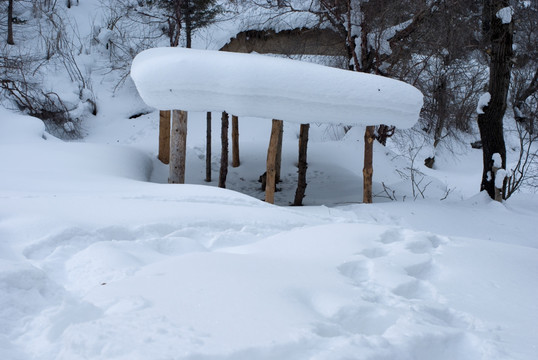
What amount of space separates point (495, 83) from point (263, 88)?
514cm

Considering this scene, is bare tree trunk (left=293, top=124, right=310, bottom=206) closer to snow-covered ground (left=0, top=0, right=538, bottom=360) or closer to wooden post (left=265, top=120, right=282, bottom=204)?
wooden post (left=265, top=120, right=282, bottom=204)

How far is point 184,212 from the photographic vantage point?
405cm

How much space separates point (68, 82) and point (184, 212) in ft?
50.5

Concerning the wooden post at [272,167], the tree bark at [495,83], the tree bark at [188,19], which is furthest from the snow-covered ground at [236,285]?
the tree bark at [188,19]

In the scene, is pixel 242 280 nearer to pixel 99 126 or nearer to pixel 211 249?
pixel 211 249

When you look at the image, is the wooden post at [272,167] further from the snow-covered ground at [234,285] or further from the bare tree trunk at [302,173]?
the snow-covered ground at [234,285]

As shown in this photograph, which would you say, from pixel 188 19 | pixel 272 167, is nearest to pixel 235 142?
pixel 188 19

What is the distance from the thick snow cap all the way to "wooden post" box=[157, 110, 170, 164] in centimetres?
413

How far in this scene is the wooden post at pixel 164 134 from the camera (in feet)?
37.7

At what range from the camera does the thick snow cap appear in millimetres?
6660

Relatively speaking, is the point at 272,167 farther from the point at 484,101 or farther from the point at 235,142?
the point at 484,101

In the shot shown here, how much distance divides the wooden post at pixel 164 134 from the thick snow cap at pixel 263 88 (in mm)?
4129

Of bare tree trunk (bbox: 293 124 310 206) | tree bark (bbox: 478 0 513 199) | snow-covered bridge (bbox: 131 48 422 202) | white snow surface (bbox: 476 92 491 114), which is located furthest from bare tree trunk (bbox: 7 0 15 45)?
white snow surface (bbox: 476 92 491 114)

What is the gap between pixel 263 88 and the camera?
21.9 feet
